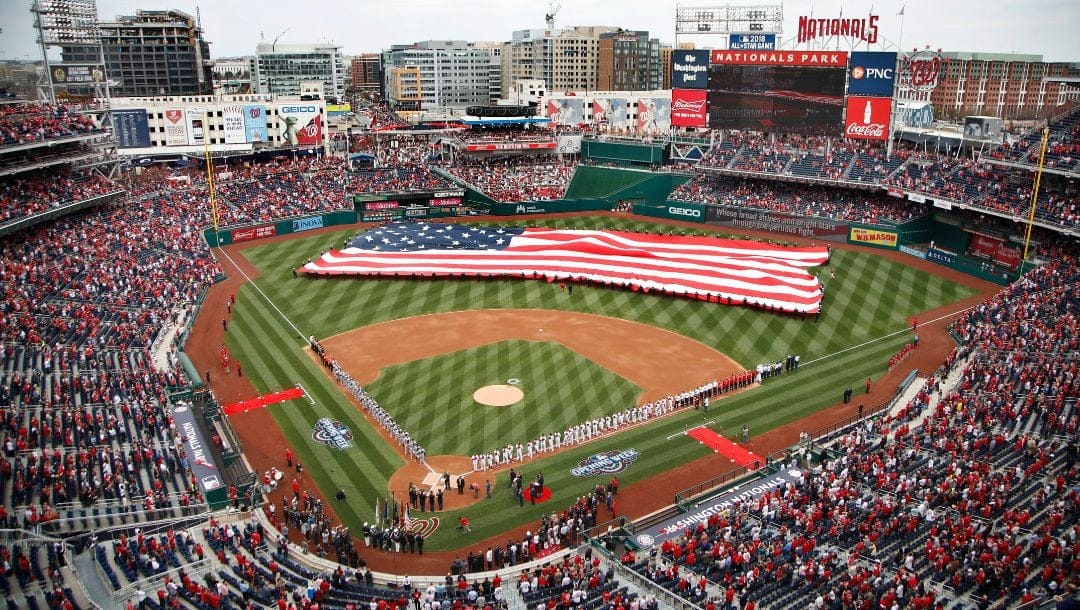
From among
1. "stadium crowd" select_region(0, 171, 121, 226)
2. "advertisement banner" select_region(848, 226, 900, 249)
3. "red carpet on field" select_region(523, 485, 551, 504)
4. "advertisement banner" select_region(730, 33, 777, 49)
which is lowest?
"red carpet on field" select_region(523, 485, 551, 504)

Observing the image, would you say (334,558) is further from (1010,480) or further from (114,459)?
(1010,480)

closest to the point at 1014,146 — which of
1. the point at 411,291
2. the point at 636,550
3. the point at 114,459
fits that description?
the point at 411,291

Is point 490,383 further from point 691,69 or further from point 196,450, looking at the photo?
point 691,69

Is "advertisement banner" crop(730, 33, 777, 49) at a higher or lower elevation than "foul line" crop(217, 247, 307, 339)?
higher

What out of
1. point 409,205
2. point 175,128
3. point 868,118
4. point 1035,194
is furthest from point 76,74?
point 1035,194

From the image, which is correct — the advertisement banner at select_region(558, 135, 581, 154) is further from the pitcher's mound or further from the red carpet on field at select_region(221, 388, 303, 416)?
the red carpet on field at select_region(221, 388, 303, 416)

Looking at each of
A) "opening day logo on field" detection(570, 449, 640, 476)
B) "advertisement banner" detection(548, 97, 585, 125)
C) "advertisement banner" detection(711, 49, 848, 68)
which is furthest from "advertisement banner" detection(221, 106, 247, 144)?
"opening day logo on field" detection(570, 449, 640, 476)
